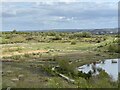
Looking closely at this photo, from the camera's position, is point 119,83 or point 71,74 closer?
point 119,83

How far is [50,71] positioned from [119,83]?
10240 millimetres

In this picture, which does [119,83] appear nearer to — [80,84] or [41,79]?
[80,84]

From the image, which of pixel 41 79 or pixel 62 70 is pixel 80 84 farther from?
pixel 62 70

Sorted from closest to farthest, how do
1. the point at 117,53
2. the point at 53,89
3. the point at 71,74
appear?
the point at 53,89 < the point at 71,74 < the point at 117,53

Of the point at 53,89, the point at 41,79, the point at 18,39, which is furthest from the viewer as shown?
the point at 18,39

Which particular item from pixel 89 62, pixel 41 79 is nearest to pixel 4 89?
pixel 41 79

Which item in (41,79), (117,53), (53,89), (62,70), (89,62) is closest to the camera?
(53,89)

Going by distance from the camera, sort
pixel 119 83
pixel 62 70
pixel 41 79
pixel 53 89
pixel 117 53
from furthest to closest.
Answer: pixel 117 53 → pixel 62 70 → pixel 41 79 → pixel 119 83 → pixel 53 89

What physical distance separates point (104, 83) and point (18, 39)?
60961mm

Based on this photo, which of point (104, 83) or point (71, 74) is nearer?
point (104, 83)

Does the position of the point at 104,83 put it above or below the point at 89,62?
above

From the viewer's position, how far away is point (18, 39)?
242 feet

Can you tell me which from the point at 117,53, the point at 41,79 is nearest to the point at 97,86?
the point at 41,79

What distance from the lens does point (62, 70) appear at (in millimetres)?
25016
